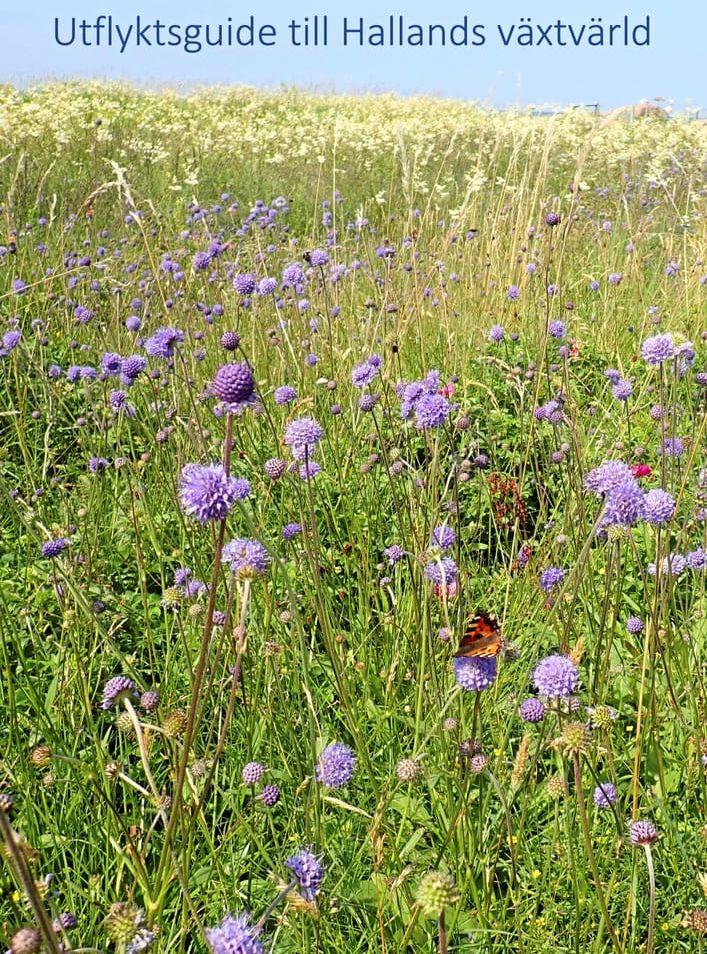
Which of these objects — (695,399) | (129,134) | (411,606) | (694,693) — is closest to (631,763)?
(694,693)

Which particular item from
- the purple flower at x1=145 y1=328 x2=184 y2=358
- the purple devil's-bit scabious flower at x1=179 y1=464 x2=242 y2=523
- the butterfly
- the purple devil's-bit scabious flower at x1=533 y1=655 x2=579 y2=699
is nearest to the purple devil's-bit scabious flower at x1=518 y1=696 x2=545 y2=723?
the purple devil's-bit scabious flower at x1=533 y1=655 x2=579 y2=699

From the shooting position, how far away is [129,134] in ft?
29.2

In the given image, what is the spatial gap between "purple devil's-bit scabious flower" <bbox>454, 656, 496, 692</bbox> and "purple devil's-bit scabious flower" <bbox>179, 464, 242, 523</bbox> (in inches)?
17.0

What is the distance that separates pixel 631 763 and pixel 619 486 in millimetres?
705

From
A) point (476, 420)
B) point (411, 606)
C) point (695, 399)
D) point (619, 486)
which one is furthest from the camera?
point (695, 399)

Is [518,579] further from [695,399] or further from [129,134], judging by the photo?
[129,134]

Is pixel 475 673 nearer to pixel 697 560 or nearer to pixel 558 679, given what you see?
pixel 558 679

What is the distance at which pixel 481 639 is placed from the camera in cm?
105

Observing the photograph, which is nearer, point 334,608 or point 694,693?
point 694,693

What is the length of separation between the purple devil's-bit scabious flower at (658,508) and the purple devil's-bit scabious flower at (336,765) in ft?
2.20

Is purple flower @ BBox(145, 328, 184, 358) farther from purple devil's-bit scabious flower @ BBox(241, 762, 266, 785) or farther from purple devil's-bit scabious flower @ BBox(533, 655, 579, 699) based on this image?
purple devil's-bit scabious flower @ BBox(533, 655, 579, 699)

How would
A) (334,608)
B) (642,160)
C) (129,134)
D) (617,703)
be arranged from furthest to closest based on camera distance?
(129,134), (642,160), (334,608), (617,703)

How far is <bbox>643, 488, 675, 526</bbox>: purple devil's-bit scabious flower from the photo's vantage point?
1.53 meters

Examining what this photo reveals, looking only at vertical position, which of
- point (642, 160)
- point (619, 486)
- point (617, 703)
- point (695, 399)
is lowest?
point (617, 703)
